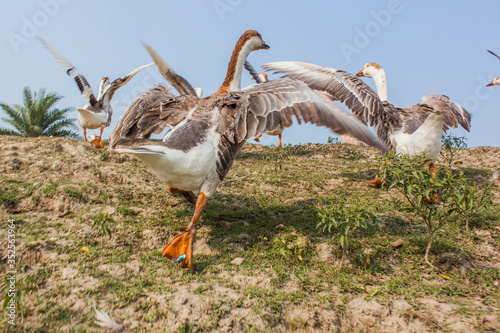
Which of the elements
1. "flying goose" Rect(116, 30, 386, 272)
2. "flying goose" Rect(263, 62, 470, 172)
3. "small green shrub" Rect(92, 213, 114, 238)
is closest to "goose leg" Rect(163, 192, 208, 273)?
"flying goose" Rect(116, 30, 386, 272)

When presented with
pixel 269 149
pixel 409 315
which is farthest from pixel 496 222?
pixel 269 149

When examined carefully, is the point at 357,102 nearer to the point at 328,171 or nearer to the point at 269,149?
the point at 328,171

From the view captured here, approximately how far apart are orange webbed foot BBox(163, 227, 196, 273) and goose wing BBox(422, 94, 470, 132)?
20.4 feet

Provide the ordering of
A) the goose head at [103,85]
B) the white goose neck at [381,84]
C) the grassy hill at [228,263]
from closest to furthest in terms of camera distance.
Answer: the grassy hill at [228,263] → the white goose neck at [381,84] → the goose head at [103,85]

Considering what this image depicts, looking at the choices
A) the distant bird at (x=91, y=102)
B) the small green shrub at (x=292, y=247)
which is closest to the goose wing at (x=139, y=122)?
the small green shrub at (x=292, y=247)

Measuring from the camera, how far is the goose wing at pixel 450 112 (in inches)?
286

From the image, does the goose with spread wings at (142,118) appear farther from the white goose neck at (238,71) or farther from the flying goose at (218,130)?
the white goose neck at (238,71)

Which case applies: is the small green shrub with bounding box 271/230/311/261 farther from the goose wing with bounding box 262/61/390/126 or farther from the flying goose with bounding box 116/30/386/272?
the goose wing with bounding box 262/61/390/126

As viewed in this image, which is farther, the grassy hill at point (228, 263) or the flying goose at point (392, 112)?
the flying goose at point (392, 112)

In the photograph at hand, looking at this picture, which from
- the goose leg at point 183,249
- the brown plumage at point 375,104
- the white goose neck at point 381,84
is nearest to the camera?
the goose leg at point 183,249

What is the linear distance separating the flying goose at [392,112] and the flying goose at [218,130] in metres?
2.32

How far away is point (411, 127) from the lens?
241 inches

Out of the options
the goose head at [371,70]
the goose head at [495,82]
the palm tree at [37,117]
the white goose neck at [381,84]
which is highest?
the goose head at [495,82]

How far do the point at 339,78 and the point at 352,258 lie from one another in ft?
15.2
